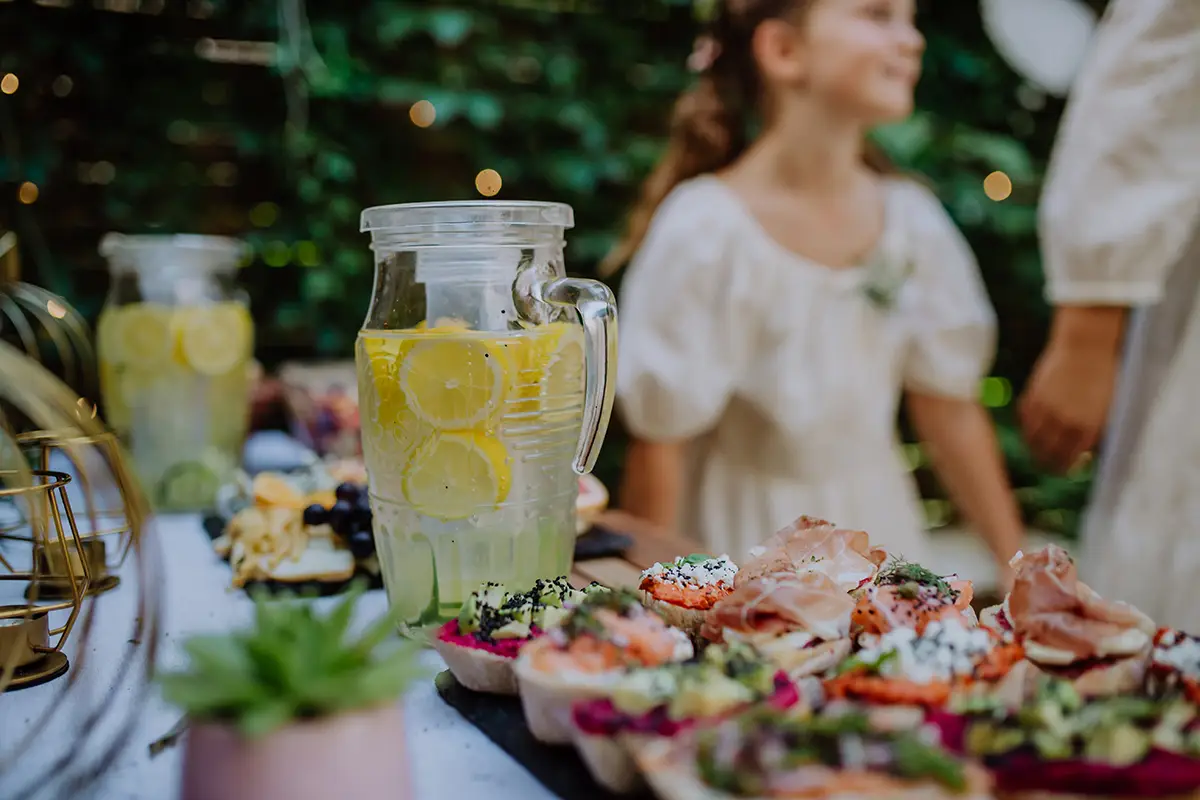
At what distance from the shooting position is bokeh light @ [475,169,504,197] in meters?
2.73

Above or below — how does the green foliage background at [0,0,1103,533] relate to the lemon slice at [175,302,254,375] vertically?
above

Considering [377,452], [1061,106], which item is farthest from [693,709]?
[1061,106]

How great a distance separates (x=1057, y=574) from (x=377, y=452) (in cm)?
48

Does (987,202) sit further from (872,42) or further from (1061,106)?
(872,42)

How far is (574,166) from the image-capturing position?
2727 millimetres

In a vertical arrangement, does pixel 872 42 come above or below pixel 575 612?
above

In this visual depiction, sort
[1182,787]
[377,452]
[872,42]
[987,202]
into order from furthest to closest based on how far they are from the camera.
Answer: [987,202]
[872,42]
[377,452]
[1182,787]

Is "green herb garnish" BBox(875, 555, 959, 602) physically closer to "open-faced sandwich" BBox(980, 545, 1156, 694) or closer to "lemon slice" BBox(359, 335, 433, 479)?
"open-faced sandwich" BBox(980, 545, 1156, 694)

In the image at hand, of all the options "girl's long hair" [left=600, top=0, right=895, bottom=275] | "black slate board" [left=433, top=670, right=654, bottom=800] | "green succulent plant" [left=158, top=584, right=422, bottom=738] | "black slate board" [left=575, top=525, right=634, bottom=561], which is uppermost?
"girl's long hair" [left=600, top=0, right=895, bottom=275]

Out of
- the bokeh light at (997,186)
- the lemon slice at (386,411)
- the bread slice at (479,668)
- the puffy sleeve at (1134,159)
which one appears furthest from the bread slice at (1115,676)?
the bokeh light at (997,186)

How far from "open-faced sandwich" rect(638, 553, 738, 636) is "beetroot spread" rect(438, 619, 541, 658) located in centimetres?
11

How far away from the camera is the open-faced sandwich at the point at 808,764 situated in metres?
0.44

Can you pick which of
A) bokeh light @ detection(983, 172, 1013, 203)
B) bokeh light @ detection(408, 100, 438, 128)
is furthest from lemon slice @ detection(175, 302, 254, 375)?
bokeh light @ detection(983, 172, 1013, 203)

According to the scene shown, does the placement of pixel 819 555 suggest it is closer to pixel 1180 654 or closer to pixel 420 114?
pixel 1180 654
